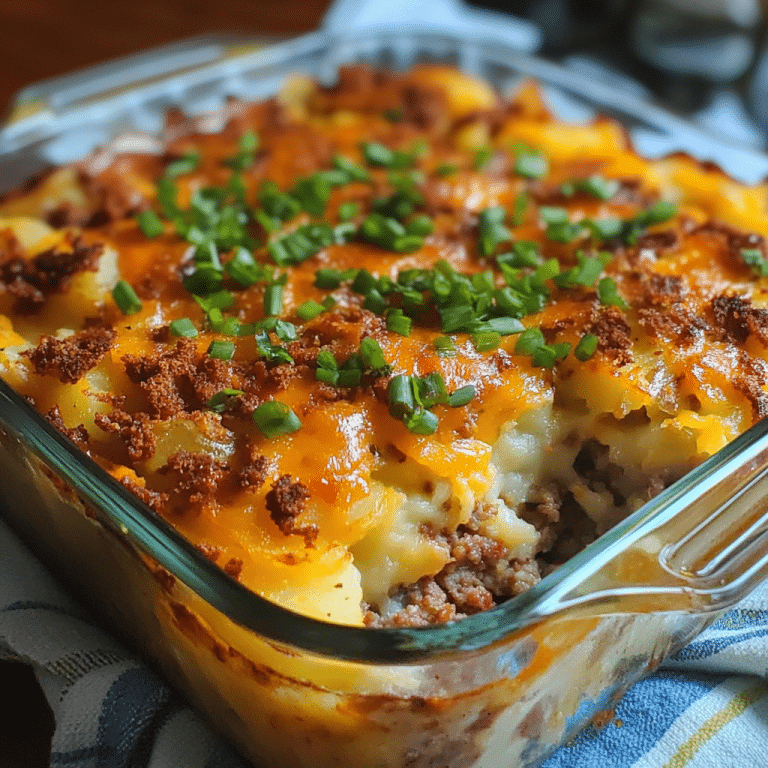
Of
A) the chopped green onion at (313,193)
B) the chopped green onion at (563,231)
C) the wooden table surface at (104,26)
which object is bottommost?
the chopped green onion at (563,231)

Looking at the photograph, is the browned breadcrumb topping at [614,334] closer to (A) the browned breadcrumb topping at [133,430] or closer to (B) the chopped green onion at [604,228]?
(B) the chopped green onion at [604,228]

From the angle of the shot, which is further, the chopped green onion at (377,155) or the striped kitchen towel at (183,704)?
the chopped green onion at (377,155)

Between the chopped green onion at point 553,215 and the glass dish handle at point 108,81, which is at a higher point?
the glass dish handle at point 108,81

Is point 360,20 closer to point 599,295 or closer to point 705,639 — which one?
point 599,295

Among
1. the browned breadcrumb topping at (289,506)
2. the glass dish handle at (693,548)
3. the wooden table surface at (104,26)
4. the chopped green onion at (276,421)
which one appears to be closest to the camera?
the glass dish handle at (693,548)

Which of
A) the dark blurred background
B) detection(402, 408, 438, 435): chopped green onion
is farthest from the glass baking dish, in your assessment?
the dark blurred background

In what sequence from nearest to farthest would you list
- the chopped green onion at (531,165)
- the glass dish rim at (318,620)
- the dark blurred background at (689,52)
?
the glass dish rim at (318,620), the chopped green onion at (531,165), the dark blurred background at (689,52)

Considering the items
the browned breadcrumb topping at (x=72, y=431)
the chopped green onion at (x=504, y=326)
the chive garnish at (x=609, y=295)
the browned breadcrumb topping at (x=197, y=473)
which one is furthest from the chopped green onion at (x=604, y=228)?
the browned breadcrumb topping at (x=72, y=431)
